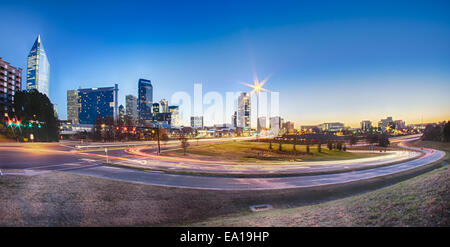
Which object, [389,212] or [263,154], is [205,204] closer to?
[389,212]

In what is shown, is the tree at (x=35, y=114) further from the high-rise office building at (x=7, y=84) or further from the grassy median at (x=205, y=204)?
the grassy median at (x=205, y=204)

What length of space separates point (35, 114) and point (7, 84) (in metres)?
36.0

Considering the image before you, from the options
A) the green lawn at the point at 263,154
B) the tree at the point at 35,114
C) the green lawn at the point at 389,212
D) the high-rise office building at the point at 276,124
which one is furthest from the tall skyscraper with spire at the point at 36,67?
the green lawn at the point at 389,212

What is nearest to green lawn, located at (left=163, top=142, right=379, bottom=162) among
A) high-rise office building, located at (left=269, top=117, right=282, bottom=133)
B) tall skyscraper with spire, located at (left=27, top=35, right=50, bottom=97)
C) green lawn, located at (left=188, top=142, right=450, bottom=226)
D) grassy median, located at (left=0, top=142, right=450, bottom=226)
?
grassy median, located at (left=0, top=142, right=450, bottom=226)

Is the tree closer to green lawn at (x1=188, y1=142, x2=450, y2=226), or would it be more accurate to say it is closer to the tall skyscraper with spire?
green lawn at (x1=188, y1=142, x2=450, y2=226)

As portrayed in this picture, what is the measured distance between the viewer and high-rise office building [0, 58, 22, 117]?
214 ft

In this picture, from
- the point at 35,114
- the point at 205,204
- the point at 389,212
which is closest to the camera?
the point at 389,212

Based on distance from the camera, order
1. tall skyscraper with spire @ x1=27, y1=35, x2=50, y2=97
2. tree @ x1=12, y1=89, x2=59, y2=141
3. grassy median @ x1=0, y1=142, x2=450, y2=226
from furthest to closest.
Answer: tall skyscraper with spire @ x1=27, y1=35, x2=50, y2=97, tree @ x1=12, y1=89, x2=59, y2=141, grassy median @ x1=0, y1=142, x2=450, y2=226

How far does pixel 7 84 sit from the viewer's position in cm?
6844

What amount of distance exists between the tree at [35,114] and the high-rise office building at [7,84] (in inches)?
773

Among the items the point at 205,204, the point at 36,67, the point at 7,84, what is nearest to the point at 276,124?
the point at 205,204

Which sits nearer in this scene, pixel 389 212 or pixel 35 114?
pixel 389 212

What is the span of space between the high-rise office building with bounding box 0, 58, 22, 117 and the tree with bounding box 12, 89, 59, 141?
19.6 meters

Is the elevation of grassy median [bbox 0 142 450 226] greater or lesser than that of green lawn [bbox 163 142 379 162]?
greater
